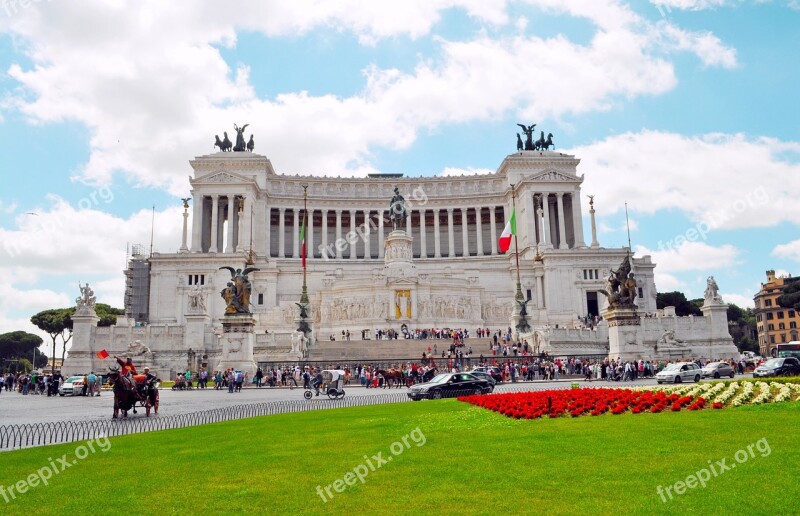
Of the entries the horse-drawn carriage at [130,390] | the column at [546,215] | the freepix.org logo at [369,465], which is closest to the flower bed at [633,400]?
the freepix.org logo at [369,465]

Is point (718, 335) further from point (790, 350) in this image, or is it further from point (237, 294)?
point (237, 294)

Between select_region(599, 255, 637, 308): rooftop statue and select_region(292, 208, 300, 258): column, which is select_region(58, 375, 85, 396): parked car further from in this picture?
select_region(292, 208, 300, 258): column

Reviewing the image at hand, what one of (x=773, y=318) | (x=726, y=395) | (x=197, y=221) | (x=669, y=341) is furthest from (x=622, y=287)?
(x=773, y=318)

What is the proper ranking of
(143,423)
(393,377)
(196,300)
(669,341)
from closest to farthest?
(143,423) → (393,377) → (669,341) → (196,300)

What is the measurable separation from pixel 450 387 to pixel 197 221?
76423 millimetres

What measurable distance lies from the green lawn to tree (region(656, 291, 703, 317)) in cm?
9696

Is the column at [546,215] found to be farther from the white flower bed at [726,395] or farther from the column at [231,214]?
the white flower bed at [726,395]

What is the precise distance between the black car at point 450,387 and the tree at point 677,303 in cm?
8587

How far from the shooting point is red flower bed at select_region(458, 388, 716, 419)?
61.7 feet

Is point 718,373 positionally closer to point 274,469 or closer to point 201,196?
point 274,469

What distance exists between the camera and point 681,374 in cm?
3491

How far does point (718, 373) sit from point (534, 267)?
50556 mm

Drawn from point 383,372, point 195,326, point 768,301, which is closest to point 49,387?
point 195,326

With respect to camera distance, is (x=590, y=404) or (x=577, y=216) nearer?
(x=590, y=404)
